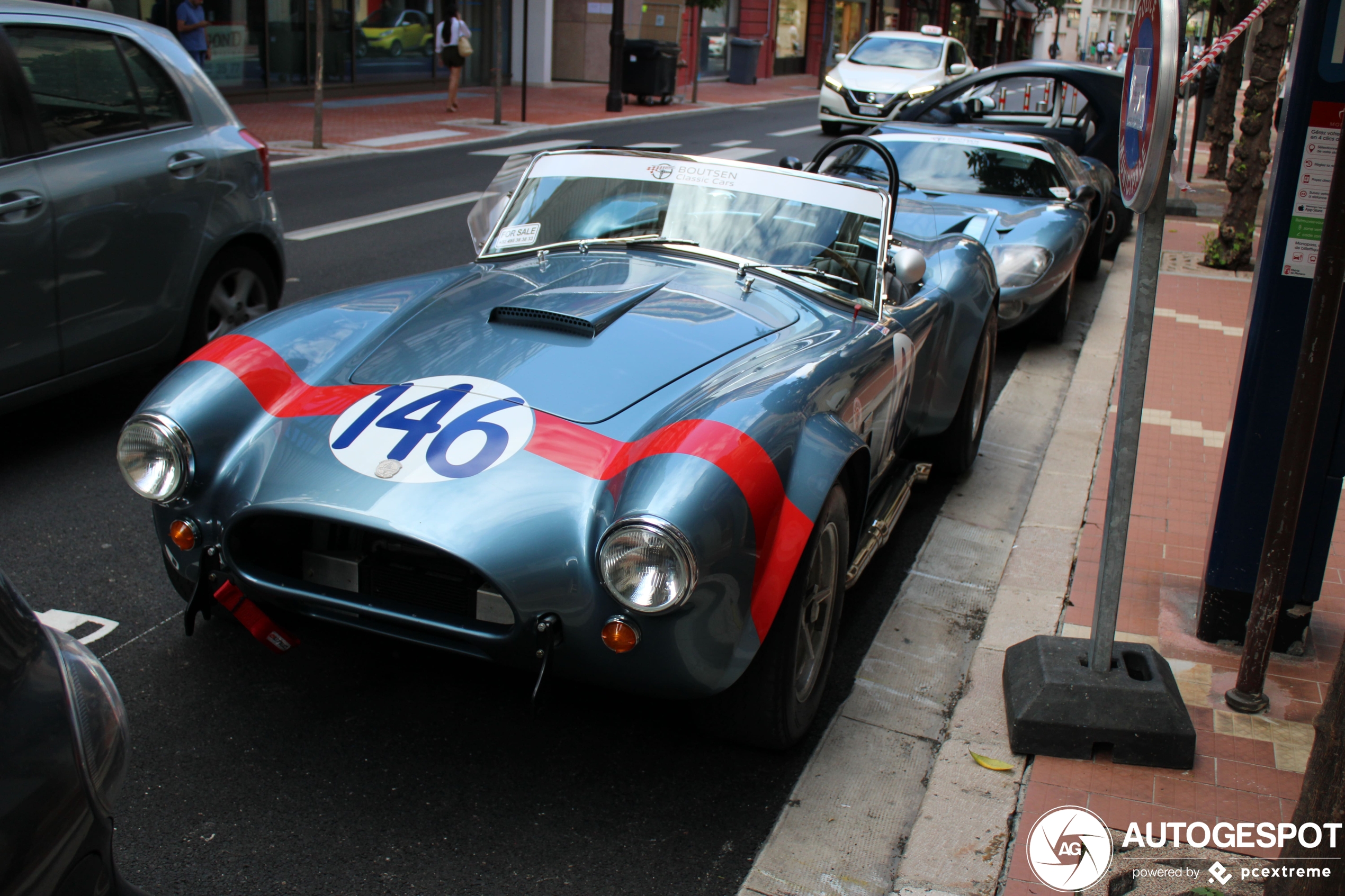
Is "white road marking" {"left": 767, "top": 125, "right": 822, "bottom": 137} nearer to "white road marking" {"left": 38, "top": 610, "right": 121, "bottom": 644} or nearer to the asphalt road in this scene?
the asphalt road

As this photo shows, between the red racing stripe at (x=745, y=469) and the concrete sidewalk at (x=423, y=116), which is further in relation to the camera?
the concrete sidewalk at (x=423, y=116)

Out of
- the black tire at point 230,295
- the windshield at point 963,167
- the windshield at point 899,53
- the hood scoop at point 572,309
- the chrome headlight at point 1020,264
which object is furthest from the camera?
the windshield at point 899,53

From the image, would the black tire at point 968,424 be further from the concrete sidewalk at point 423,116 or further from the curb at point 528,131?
the concrete sidewalk at point 423,116

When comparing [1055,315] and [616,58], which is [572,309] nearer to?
[1055,315]

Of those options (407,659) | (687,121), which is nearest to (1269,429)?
(407,659)

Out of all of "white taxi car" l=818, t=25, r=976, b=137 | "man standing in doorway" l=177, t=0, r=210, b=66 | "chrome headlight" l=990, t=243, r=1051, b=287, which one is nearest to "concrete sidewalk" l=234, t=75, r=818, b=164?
"man standing in doorway" l=177, t=0, r=210, b=66

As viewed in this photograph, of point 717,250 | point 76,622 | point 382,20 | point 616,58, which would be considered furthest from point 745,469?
point 382,20

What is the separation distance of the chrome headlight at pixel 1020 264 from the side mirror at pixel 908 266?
124 inches

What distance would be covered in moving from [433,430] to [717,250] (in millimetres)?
1536

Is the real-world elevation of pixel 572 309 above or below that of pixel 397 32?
below

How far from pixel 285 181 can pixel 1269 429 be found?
37.3 ft

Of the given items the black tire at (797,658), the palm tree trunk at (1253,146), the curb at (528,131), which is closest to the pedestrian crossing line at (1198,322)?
the palm tree trunk at (1253,146)

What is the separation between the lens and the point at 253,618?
9.60ft

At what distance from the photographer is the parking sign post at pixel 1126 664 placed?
9.80 ft
